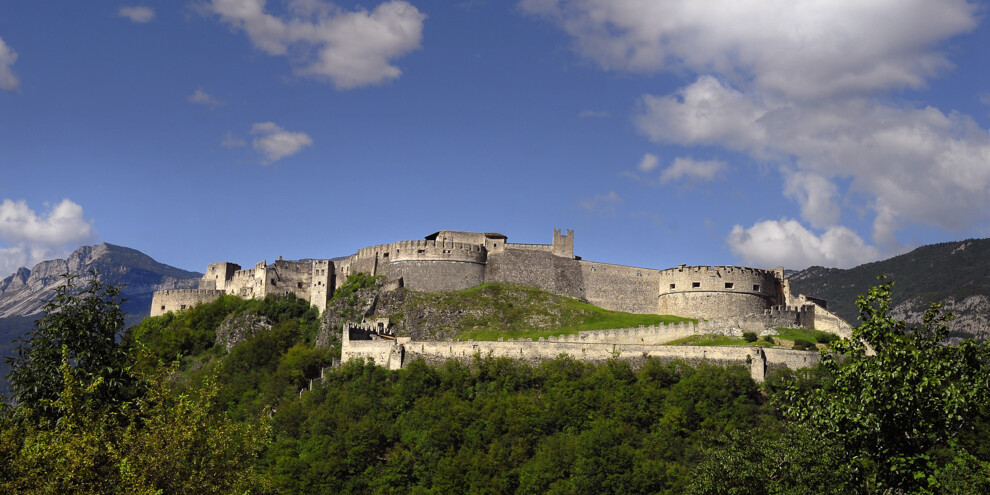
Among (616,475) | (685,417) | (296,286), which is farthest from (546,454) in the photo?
(296,286)

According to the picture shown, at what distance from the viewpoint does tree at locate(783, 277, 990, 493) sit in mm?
21406

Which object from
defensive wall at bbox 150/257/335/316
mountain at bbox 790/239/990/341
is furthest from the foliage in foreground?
mountain at bbox 790/239/990/341

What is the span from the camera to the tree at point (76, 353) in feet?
94.8

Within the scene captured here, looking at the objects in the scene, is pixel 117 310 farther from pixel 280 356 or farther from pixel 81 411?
pixel 280 356

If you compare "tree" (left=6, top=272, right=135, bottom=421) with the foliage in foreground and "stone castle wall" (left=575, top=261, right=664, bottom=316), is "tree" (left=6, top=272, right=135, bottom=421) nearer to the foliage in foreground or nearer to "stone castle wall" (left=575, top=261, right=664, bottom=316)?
the foliage in foreground

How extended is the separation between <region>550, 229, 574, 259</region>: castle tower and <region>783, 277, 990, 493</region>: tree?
60.2 metres

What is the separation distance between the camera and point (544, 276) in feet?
267

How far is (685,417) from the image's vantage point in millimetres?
54812

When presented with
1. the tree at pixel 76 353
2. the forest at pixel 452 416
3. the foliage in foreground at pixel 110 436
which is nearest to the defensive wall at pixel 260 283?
the forest at pixel 452 416

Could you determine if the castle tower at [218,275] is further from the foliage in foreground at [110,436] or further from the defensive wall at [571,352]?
the foliage in foreground at [110,436]

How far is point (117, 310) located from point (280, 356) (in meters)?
44.9

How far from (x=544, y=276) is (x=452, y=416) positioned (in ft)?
81.3

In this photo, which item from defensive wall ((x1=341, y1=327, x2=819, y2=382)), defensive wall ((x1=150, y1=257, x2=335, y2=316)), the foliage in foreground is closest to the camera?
the foliage in foreground

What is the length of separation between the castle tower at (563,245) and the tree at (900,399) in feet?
198
